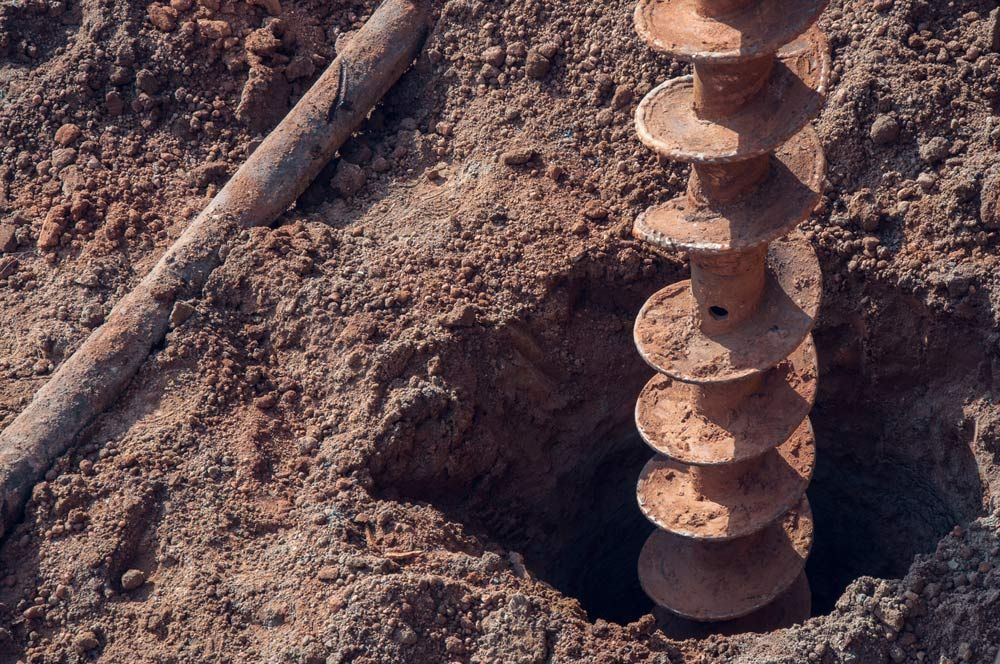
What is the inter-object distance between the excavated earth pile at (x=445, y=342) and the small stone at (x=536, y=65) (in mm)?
13

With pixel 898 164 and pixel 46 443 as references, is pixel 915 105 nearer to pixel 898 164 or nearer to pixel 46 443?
pixel 898 164

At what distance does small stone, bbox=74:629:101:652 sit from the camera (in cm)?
585

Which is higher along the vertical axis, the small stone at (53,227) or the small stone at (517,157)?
the small stone at (53,227)

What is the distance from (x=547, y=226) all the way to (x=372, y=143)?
139 cm

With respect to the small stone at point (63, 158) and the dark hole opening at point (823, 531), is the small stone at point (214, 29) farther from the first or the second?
the dark hole opening at point (823, 531)

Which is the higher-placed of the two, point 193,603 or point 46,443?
point 46,443

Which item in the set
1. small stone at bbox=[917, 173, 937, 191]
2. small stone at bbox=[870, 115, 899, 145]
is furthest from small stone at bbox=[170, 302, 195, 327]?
small stone at bbox=[917, 173, 937, 191]

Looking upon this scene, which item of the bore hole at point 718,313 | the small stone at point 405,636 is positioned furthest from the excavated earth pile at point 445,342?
the bore hole at point 718,313

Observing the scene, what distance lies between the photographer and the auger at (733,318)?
4.94m

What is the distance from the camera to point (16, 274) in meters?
7.49

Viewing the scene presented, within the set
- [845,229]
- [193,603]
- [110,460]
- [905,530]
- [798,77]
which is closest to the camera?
[798,77]

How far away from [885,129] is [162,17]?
471cm

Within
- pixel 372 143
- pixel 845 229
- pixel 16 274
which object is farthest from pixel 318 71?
pixel 845 229

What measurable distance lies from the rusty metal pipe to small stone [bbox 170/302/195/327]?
0.25ft
